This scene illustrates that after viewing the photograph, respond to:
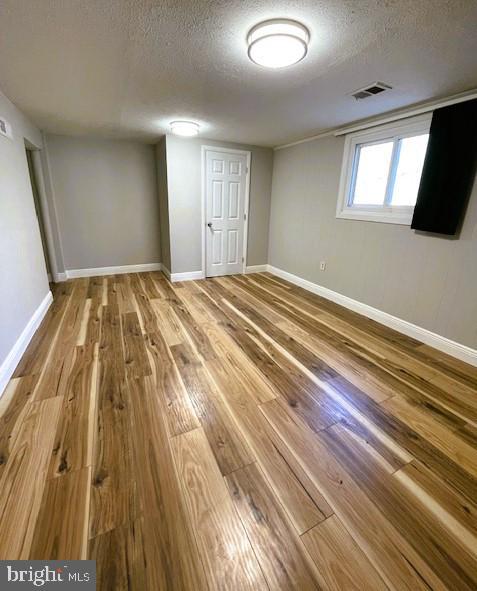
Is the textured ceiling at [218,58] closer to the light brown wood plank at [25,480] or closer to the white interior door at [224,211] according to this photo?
the white interior door at [224,211]

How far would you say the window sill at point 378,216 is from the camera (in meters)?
2.79

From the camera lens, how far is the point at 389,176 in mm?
2941

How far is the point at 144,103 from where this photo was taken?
2613 mm

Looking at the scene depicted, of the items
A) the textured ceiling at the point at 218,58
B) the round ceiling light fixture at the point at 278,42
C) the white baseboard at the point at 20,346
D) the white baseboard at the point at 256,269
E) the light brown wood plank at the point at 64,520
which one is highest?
the textured ceiling at the point at 218,58

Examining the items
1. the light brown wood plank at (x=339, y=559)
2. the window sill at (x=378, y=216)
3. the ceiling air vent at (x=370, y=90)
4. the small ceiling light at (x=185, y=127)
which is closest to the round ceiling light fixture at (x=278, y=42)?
the ceiling air vent at (x=370, y=90)

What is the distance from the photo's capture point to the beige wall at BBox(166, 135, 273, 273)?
13.3ft

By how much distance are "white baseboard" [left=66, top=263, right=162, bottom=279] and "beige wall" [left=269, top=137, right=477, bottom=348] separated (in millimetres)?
2299

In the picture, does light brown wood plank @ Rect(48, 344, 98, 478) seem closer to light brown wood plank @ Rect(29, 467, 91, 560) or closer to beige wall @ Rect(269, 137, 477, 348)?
light brown wood plank @ Rect(29, 467, 91, 560)

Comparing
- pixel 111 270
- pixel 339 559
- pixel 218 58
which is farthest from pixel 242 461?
pixel 111 270

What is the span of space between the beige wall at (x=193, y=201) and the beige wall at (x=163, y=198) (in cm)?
13

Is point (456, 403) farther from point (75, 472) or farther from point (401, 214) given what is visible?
point (75, 472)

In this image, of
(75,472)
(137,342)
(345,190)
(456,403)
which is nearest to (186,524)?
(75,472)

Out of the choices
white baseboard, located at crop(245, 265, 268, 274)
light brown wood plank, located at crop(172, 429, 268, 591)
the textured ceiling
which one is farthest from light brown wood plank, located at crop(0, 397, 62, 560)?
white baseboard, located at crop(245, 265, 268, 274)

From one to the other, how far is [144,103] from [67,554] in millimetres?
3289
